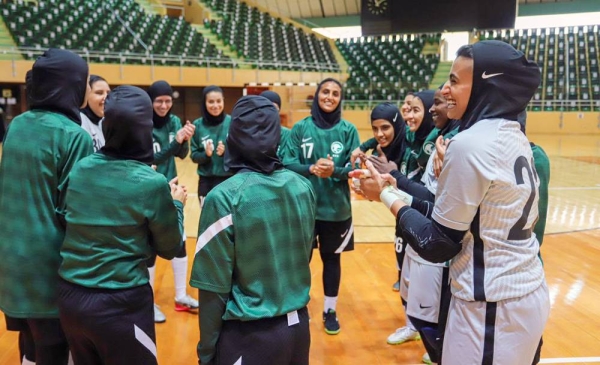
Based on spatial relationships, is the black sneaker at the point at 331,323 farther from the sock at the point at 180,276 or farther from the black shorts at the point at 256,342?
the black shorts at the point at 256,342

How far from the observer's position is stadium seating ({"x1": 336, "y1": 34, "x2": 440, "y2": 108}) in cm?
1888

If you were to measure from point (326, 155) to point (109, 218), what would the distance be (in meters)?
2.13

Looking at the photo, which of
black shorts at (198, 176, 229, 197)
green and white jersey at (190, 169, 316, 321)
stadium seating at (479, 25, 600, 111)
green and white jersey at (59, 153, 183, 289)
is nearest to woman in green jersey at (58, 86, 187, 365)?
green and white jersey at (59, 153, 183, 289)

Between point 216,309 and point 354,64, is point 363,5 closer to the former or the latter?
point 354,64

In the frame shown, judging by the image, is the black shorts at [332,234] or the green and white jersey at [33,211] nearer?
the green and white jersey at [33,211]

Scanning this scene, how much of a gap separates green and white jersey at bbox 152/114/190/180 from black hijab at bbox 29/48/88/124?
1635 mm

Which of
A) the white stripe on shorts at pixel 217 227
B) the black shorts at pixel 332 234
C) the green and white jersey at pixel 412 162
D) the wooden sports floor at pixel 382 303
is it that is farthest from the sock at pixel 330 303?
the white stripe on shorts at pixel 217 227

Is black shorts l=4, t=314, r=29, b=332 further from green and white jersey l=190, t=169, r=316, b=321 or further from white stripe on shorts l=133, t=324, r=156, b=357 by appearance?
green and white jersey l=190, t=169, r=316, b=321

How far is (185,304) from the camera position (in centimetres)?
403

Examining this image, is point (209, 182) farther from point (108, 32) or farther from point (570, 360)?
point (108, 32)

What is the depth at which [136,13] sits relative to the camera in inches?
729

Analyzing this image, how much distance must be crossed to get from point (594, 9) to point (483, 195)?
2632 cm

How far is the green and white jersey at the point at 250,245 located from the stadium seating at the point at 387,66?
17284 mm

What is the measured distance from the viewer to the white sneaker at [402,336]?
3.48 m
